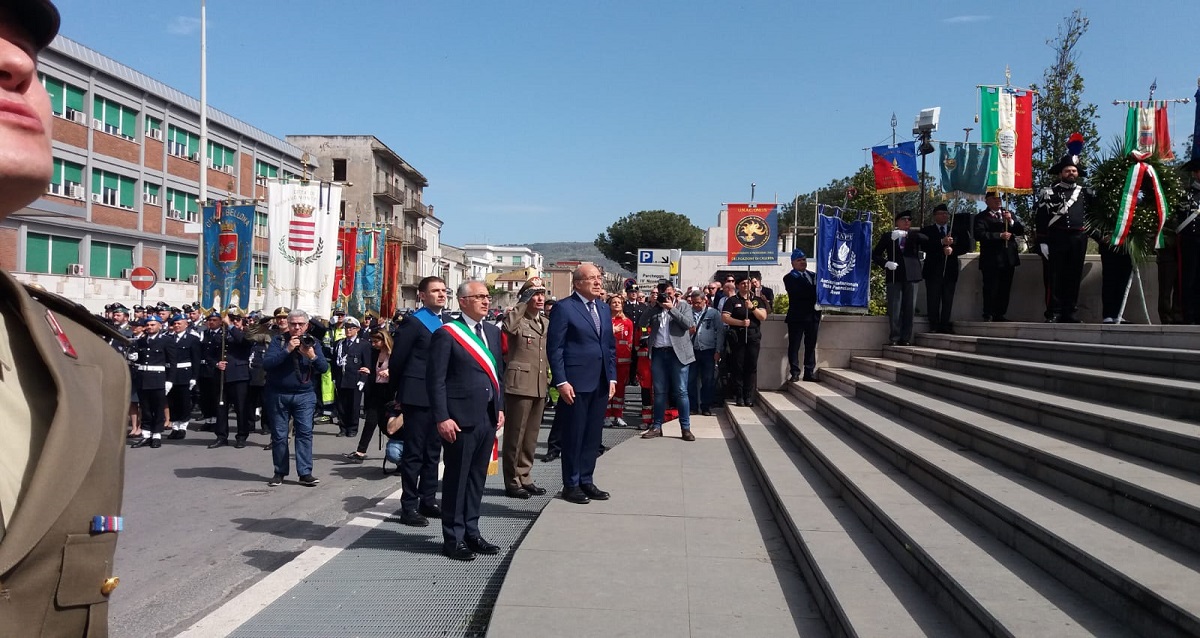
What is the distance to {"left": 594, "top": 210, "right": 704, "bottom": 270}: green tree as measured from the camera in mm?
93188

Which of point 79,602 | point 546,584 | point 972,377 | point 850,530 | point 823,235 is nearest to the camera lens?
point 79,602

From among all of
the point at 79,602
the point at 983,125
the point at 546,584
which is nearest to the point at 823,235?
the point at 983,125

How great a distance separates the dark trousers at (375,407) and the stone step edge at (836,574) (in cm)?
494

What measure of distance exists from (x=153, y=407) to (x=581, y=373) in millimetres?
7623

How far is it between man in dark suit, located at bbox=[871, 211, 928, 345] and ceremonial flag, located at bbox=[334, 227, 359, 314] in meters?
11.4

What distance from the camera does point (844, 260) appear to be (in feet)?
41.8

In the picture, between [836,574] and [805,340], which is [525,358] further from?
[805,340]

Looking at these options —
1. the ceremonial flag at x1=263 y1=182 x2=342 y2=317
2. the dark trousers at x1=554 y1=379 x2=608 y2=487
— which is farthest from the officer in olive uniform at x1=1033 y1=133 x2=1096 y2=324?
the ceremonial flag at x1=263 y1=182 x2=342 y2=317

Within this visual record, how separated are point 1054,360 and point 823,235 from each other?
5462mm

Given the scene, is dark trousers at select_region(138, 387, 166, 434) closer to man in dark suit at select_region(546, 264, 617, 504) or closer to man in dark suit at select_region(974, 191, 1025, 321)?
man in dark suit at select_region(546, 264, 617, 504)

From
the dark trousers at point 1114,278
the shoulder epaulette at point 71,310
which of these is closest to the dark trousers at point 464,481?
the shoulder epaulette at point 71,310

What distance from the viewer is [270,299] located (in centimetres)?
1495

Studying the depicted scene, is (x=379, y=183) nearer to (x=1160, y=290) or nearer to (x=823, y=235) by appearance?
(x=823, y=235)

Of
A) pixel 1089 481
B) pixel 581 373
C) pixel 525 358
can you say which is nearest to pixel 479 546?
pixel 581 373
